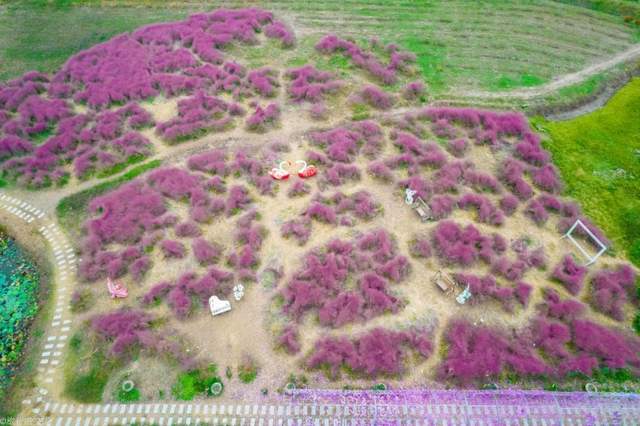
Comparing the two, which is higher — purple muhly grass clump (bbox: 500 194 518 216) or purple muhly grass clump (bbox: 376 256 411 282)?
purple muhly grass clump (bbox: 500 194 518 216)

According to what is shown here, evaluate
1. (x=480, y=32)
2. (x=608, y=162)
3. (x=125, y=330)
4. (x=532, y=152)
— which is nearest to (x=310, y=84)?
(x=532, y=152)

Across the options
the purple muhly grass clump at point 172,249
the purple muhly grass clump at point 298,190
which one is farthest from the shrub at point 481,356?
the purple muhly grass clump at point 172,249

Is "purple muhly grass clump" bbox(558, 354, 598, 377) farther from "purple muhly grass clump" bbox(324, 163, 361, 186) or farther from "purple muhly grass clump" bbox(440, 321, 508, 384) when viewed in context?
"purple muhly grass clump" bbox(324, 163, 361, 186)

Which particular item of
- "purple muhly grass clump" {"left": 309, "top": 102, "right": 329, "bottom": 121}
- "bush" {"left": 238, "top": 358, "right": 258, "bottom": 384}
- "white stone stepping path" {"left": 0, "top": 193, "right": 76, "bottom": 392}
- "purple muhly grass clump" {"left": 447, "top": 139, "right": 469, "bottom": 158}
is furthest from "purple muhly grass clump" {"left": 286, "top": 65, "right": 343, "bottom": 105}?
"bush" {"left": 238, "top": 358, "right": 258, "bottom": 384}

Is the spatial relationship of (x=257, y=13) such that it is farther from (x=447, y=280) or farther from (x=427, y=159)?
(x=447, y=280)

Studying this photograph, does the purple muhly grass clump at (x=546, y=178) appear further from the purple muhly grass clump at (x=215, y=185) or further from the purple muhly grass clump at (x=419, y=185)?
the purple muhly grass clump at (x=215, y=185)

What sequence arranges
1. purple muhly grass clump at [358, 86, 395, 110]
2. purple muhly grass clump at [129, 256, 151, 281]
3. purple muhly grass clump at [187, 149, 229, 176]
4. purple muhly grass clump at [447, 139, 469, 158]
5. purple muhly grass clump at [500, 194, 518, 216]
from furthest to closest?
purple muhly grass clump at [358, 86, 395, 110], purple muhly grass clump at [447, 139, 469, 158], purple muhly grass clump at [187, 149, 229, 176], purple muhly grass clump at [500, 194, 518, 216], purple muhly grass clump at [129, 256, 151, 281]

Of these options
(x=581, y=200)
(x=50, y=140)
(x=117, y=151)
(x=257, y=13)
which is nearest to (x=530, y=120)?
(x=581, y=200)
